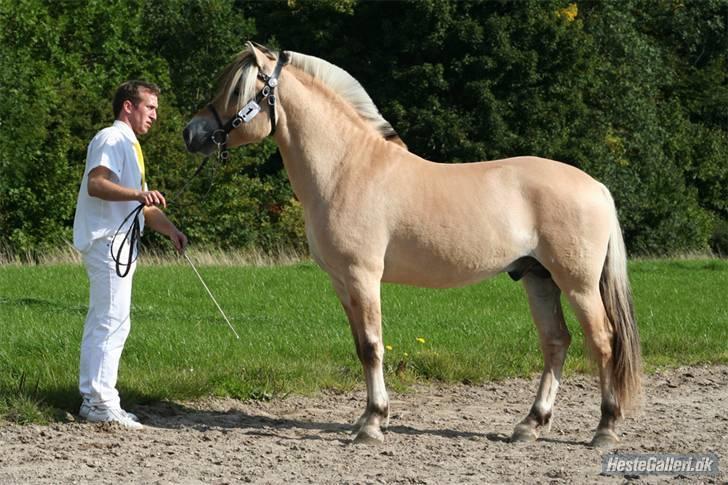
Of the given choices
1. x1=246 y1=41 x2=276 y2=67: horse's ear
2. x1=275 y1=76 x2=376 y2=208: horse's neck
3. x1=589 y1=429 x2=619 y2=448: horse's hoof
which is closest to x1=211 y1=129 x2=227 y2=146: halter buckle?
x1=275 y1=76 x2=376 y2=208: horse's neck

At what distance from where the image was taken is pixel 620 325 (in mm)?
7242

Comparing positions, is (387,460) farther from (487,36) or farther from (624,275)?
(487,36)

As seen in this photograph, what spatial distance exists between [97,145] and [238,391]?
2286 mm

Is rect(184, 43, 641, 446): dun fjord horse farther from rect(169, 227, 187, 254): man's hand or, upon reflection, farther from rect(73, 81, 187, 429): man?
rect(169, 227, 187, 254): man's hand

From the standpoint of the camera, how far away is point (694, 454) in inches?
254

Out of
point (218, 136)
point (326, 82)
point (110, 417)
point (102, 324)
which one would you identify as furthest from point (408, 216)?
point (110, 417)

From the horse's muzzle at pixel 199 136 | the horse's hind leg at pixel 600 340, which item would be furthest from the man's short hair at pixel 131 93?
the horse's hind leg at pixel 600 340

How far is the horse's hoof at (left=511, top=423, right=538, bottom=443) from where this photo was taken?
7.00m

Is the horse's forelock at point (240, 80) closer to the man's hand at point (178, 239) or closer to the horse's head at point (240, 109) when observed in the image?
the horse's head at point (240, 109)

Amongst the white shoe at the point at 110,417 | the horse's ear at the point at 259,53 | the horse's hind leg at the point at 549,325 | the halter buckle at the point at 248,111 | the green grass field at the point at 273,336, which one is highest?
the horse's ear at the point at 259,53

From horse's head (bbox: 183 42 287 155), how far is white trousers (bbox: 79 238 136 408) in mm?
943

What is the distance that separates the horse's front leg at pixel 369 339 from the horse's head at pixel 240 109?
1.19 m

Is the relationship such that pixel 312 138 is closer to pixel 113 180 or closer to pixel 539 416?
pixel 113 180

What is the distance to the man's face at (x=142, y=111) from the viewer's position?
7.14 metres
